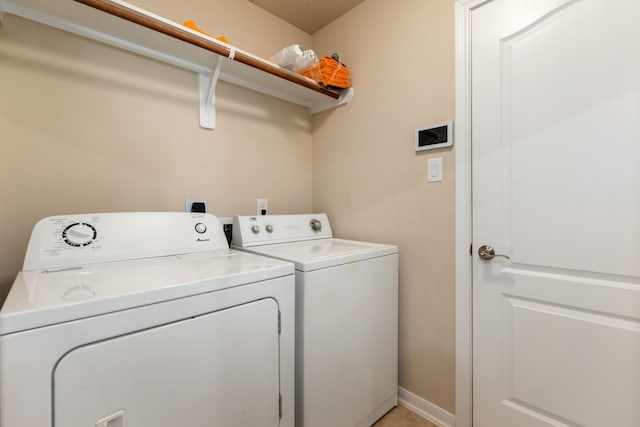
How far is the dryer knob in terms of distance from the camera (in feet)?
6.33

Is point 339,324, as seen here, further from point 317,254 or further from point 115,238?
point 115,238

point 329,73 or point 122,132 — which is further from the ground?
point 329,73

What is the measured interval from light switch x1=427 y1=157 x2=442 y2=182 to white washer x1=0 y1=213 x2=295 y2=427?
3.08 feet

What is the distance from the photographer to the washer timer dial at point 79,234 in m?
1.09

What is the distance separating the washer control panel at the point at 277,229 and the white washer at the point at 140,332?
0.97 ft

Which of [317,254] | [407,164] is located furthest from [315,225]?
[407,164]

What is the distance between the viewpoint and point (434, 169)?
152 cm

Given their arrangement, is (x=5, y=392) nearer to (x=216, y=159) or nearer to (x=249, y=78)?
(x=216, y=159)

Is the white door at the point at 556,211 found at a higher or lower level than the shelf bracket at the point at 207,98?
lower

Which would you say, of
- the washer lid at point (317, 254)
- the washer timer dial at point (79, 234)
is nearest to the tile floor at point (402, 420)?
the washer lid at point (317, 254)

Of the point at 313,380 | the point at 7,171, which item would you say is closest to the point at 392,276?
the point at 313,380

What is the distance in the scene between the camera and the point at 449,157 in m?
1.46

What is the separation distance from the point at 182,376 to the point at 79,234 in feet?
2.36

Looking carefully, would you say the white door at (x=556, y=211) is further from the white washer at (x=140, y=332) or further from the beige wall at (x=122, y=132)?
the beige wall at (x=122, y=132)
